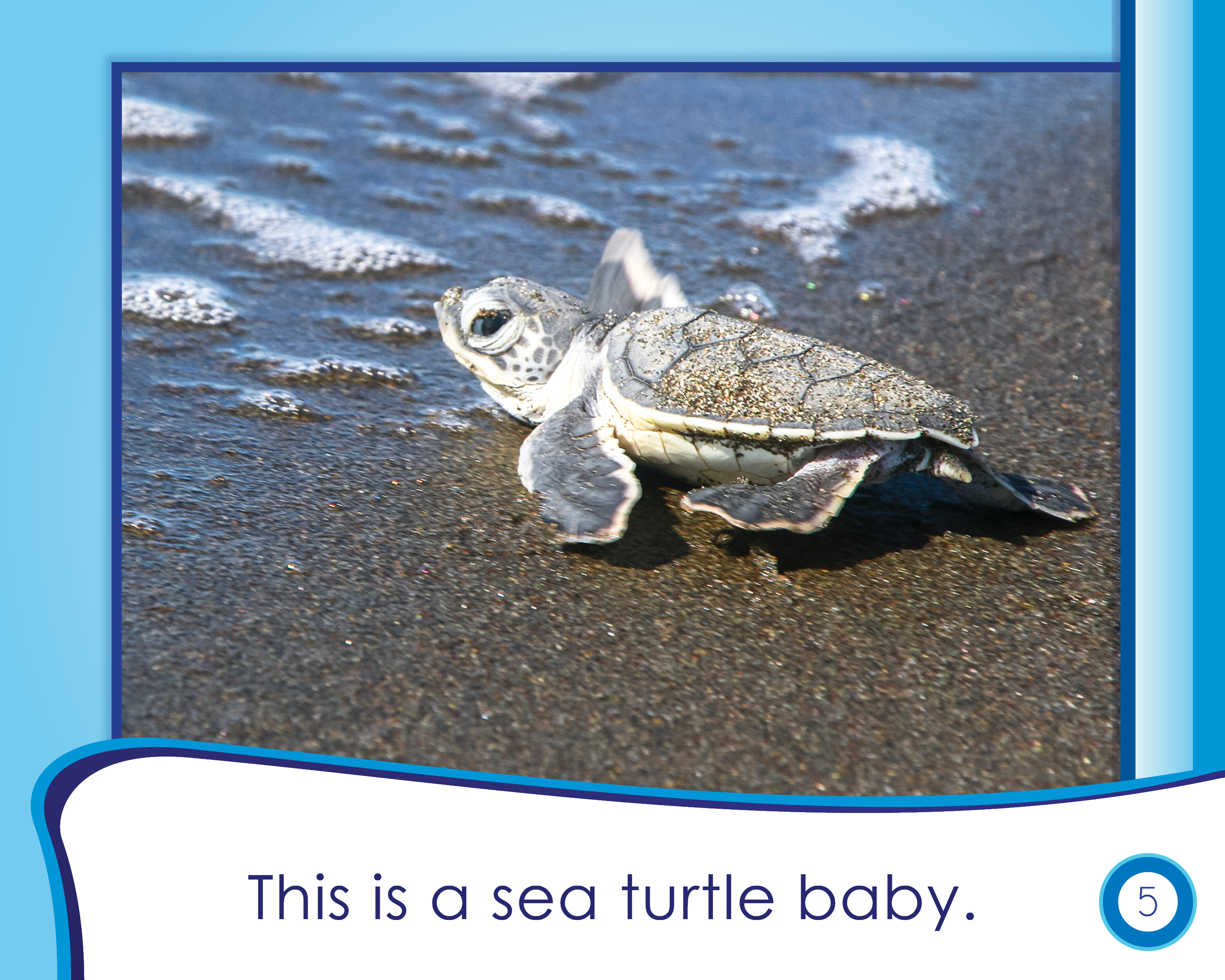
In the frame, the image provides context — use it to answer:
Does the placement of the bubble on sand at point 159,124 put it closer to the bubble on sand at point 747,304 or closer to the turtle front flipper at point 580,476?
the bubble on sand at point 747,304

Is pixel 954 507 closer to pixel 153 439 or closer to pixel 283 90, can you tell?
pixel 153 439

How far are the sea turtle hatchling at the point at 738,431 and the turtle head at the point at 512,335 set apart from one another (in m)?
0.01

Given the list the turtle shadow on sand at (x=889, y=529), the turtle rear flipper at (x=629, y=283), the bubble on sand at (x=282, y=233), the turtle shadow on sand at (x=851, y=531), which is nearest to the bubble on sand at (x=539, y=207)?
the bubble on sand at (x=282, y=233)

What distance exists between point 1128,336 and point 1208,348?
0.45 ft

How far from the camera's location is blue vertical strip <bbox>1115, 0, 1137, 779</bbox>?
1.78 m

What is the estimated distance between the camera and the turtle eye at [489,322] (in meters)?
2.53

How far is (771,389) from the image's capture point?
6.70 feet

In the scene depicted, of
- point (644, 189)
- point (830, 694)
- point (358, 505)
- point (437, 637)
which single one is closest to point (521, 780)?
point (437, 637)

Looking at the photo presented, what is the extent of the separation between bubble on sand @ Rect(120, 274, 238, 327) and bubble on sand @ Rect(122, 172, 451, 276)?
0.28 meters

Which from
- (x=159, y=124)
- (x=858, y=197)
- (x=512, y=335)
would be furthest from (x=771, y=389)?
(x=159, y=124)

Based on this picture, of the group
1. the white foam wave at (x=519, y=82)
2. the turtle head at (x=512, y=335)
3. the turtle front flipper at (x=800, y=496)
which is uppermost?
the white foam wave at (x=519, y=82)

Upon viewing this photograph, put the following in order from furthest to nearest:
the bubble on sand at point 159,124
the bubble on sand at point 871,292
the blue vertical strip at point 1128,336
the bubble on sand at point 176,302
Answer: the bubble on sand at point 159,124 → the bubble on sand at point 871,292 → the bubble on sand at point 176,302 → the blue vertical strip at point 1128,336

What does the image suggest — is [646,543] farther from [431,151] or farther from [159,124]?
[159,124]

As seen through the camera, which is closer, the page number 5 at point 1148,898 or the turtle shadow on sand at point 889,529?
the page number 5 at point 1148,898
